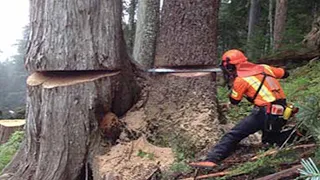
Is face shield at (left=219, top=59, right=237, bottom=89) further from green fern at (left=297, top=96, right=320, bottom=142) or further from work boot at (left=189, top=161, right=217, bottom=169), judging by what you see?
green fern at (left=297, top=96, right=320, bottom=142)

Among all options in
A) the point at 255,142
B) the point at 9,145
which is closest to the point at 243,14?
the point at 9,145

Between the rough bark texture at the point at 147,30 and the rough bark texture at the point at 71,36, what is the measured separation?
5.24 metres

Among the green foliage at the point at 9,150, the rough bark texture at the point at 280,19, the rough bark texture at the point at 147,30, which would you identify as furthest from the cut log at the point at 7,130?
the rough bark texture at the point at 280,19

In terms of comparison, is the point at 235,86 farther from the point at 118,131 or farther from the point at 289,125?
the point at 118,131

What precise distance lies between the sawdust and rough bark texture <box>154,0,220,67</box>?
2.97 feet

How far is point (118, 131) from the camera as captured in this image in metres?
4.45

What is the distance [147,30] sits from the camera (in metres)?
9.80

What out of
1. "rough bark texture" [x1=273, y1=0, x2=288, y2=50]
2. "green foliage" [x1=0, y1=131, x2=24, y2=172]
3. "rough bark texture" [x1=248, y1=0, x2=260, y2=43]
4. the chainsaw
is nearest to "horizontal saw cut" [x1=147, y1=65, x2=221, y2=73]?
the chainsaw

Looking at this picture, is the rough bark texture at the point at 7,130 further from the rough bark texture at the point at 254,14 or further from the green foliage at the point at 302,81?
the rough bark texture at the point at 254,14

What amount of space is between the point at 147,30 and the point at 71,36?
560cm

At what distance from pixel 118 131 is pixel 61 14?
1244mm

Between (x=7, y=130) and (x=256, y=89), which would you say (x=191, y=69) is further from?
(x=7, y=130)

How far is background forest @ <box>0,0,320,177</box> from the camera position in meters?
3.13

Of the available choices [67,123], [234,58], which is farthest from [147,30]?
[234,58]
